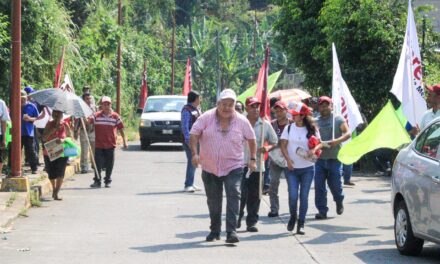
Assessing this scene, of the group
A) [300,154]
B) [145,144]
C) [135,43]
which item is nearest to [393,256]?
[300,154]

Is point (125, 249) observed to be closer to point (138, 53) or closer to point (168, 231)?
point (168, 231)

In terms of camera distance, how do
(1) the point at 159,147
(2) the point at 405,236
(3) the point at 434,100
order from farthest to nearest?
(1) the point at 159,147 < (3) the point at 434,100 < (2) the point at 405,236

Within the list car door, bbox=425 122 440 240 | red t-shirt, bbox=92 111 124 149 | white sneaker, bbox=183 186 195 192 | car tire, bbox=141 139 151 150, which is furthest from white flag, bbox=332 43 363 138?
car tire, bbox=141 139 151 150

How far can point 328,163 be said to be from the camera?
45.6 ft

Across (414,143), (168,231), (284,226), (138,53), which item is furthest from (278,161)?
(138,53)

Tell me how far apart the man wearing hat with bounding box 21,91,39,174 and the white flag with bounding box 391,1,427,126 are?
7.88 m

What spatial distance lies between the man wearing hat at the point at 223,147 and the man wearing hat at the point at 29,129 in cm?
854

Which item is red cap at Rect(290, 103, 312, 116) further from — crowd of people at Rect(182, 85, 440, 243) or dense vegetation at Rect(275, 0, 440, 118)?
dense vegetation at Rect(275, 0, 440, 118)

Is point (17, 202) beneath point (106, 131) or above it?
beneath

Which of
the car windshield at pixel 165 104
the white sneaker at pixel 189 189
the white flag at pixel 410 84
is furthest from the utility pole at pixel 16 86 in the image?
the car windshield at pixel 165 104

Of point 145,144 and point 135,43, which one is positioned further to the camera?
point 135,43

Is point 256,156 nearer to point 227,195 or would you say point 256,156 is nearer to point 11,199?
point 227,195

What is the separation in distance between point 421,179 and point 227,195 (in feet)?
8.01

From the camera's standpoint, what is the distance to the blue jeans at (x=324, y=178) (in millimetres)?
13828
